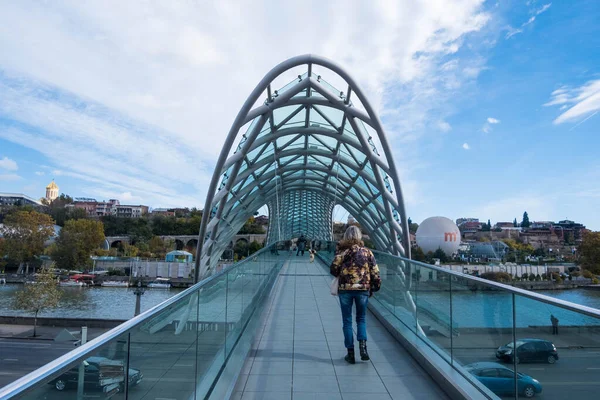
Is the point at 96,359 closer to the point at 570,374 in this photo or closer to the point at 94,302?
the point at 570,374

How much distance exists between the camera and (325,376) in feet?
17.1

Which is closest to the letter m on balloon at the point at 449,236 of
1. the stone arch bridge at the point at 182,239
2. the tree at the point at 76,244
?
the stone arch bridge at the point at 182,239

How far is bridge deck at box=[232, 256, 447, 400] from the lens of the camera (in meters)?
4.69

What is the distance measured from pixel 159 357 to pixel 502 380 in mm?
2837

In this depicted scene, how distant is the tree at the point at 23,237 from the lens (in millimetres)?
72375

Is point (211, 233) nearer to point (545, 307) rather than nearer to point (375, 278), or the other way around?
point (375, 278)

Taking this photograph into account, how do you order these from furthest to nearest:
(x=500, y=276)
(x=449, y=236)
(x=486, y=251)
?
(x=486, y=251) → (x=449, y=236) → (x=500, y=276)

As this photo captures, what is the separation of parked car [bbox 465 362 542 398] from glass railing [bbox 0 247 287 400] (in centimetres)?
253

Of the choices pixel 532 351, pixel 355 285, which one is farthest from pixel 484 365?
pixel 355 285

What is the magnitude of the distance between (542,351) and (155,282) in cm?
7239

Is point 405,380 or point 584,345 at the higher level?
point 584,345

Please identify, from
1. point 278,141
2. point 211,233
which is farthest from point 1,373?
point 278,141

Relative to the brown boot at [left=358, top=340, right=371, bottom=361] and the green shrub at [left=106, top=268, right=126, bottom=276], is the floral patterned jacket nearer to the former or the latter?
the brown boot at [left=358, top=340, right=371, bottom=361]

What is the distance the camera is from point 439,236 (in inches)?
2813
